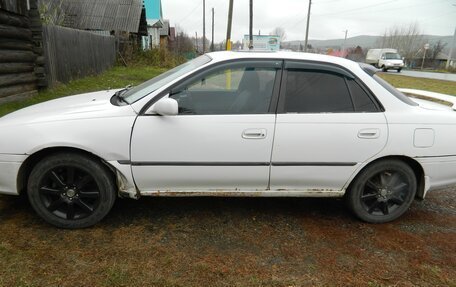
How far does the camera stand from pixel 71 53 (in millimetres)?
12414

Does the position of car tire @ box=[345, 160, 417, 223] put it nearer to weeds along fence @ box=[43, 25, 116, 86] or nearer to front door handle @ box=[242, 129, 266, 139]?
front door handle @ box=[242, 129, 266, 139]

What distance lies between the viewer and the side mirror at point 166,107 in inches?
119

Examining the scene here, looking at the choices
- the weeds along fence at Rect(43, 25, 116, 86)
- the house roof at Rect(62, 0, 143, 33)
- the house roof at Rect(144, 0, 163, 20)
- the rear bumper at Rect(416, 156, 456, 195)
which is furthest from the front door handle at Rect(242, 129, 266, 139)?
the house roof at Rect(144, 0, 163, 20)

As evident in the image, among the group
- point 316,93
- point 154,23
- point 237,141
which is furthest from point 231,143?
point 154,23

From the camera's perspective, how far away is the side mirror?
9.90ft

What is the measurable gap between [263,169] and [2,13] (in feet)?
23.2

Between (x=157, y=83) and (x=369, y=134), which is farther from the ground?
(x=157, y=83)

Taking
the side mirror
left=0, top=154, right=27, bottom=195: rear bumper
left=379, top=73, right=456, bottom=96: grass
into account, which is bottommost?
left=379, top=73, right=456, bottom=96: grass

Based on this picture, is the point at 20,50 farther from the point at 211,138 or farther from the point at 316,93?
the point at 316,93

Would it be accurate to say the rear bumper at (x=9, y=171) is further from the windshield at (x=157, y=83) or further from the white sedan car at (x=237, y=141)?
the windshield at (x=157, y=83)

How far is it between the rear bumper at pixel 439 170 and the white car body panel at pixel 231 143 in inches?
0.4

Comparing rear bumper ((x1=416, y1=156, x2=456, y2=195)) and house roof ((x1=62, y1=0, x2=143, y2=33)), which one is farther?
house roof ((x1=62, y1=0, x2=143, y2=33))

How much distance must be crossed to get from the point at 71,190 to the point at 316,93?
7.58ft

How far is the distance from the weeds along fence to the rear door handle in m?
8.68
